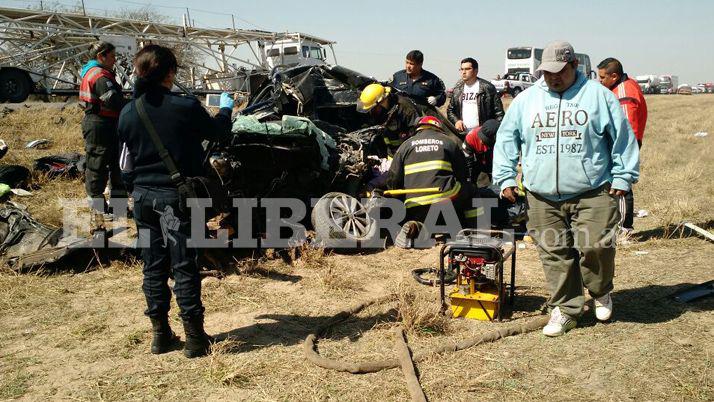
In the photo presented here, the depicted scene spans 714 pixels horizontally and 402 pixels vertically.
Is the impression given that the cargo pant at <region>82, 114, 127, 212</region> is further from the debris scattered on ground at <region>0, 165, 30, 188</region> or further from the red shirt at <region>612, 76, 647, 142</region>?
the red shirt at <region>612, 76, 647, 142</region>

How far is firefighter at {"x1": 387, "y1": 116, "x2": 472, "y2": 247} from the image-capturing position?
525 cm

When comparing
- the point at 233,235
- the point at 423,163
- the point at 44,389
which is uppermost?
the point at 423,163

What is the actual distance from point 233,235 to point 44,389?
2555mm

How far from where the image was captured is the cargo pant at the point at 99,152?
567cm

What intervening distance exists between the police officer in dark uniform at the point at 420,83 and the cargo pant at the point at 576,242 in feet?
12.8

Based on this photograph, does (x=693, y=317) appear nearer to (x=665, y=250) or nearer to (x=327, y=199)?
(x=665, y=250)

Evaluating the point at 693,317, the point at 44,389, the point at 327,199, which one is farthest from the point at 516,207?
the point at 44,389

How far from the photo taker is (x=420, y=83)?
7.42 m

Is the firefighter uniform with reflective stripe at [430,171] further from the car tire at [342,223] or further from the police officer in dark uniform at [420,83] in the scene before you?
the police officer in dark uniform at [420,83]

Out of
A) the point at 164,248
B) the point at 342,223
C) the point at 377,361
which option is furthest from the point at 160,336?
the point at 342,223

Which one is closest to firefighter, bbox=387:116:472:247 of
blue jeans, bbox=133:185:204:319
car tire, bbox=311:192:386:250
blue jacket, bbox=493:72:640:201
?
car tire, bbox=311:192:386:250

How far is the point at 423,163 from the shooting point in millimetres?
5309

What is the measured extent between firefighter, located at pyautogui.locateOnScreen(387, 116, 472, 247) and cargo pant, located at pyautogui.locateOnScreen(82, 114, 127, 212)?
9.45 ft

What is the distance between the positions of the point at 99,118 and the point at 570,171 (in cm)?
454
